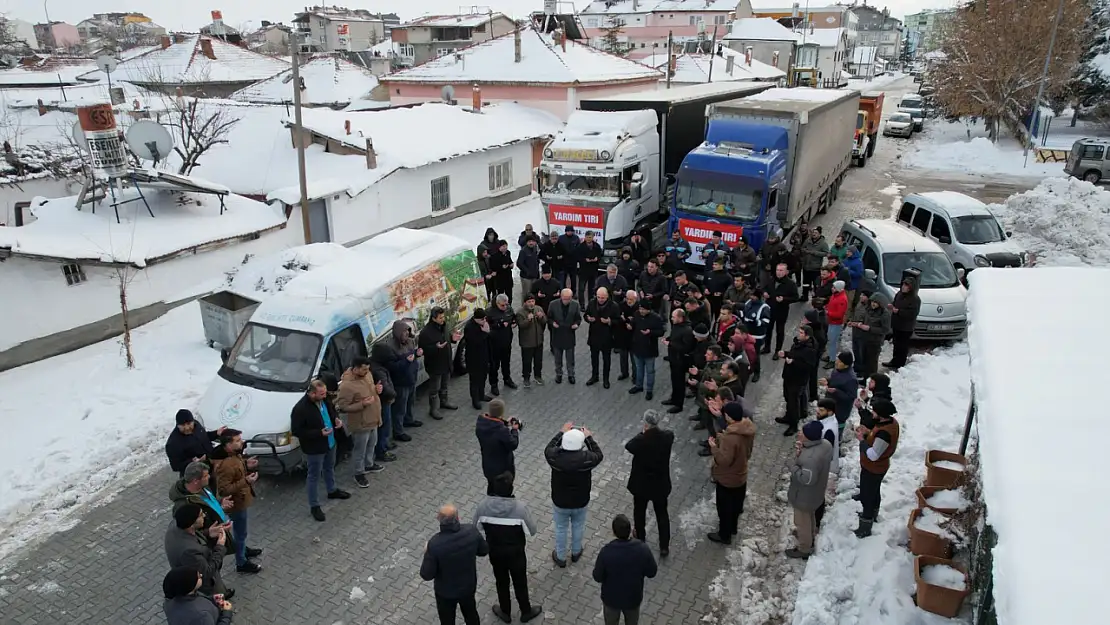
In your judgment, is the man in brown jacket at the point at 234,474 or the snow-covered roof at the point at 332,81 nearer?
the man in brown jacket at the point at 234,474

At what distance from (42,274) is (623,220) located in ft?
36.4

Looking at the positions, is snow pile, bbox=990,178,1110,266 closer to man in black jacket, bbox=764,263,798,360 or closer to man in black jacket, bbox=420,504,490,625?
man in black jacket, bbox=764,263,798,360

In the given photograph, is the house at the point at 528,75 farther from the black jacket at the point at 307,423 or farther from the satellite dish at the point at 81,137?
the black jacket at the point at 307,423

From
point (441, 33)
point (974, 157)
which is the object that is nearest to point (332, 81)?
point (441, 33)

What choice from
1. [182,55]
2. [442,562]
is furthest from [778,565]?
[182,55]

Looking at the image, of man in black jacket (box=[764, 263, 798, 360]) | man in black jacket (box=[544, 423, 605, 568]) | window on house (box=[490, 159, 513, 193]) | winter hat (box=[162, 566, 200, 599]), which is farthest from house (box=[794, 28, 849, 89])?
winter hat (box=[162, 566, 200, 599])

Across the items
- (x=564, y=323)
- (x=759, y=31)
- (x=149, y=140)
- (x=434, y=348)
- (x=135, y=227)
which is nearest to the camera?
(x=434, y=348)

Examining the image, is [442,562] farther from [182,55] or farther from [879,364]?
[182,55]

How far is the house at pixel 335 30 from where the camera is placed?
81.1 metres

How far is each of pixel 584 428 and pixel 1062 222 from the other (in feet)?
53.5

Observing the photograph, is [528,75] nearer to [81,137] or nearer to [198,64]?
[81,137]

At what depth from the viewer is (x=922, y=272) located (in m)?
12.4

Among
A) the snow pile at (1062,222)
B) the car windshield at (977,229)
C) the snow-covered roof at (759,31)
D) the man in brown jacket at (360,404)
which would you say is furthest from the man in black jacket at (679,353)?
the snow-covered roof at (759,31)

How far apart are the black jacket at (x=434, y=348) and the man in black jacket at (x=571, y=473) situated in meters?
3.44
